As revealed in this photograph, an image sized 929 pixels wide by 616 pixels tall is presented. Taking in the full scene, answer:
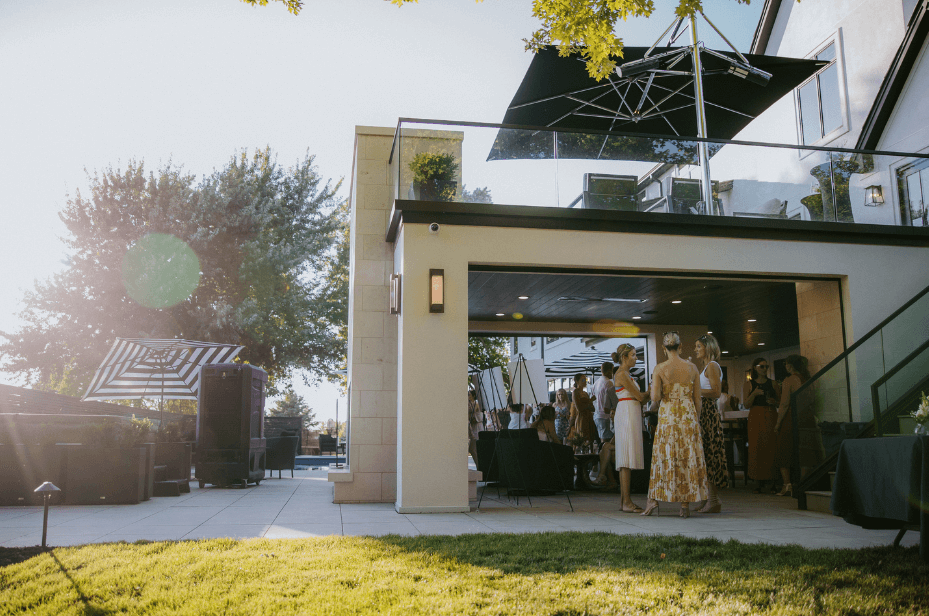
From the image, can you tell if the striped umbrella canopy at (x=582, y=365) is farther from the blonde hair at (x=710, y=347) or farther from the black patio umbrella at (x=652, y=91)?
the blonde hair at (x=710, y=347)

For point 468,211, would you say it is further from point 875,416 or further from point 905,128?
point 905,128

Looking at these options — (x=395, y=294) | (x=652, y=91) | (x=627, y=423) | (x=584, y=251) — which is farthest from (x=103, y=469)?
(x=652, y=91)

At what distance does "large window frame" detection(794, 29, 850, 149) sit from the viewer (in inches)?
517

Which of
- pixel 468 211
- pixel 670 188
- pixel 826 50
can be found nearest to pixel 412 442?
pixel 468 211

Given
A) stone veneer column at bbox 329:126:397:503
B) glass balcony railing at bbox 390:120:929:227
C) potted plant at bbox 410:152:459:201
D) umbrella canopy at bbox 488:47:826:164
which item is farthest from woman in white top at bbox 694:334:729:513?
stone veneer column at bbox 329:126:397:503

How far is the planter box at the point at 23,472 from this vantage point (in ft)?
23.5

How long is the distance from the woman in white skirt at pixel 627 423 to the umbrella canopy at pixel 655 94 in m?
2.84

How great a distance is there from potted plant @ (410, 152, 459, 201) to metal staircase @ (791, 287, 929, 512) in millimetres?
4658

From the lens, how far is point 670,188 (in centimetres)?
818

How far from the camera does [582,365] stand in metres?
17.2

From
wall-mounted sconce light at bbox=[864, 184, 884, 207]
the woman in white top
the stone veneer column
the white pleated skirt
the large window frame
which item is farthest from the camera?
the large window frame

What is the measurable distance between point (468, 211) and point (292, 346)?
13.4 m

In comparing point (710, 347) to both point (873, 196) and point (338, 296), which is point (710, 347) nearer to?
point (873, 196)

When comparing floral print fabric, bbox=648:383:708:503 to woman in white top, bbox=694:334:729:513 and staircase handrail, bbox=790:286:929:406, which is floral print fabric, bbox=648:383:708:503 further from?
staircase handrail, bbox=790:286:929:406
